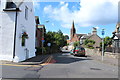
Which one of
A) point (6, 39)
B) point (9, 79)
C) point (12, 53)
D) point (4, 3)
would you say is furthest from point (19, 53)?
point (9, 79)

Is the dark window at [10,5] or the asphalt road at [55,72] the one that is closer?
the asphalt road at [55,72]

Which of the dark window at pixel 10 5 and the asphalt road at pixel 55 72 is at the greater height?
the dark window at pixel 10 5

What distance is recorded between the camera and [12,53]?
12719mm

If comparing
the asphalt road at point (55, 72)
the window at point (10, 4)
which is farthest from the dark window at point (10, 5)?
the asphalt road at point (55, 72)

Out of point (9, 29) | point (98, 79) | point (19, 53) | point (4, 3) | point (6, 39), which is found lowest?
point (98, 79)

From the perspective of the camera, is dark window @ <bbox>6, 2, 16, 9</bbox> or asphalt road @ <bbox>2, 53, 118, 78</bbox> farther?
dark window @ <bbox>6, 2, 16, 9</bbox>

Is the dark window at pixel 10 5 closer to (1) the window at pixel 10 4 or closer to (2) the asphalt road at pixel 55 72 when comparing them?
(1) the window at pixel 10 4

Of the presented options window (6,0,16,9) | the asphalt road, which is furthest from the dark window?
the asphalt road

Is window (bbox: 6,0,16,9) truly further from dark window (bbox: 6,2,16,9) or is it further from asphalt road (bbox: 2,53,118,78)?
asphalt road (bbox: 2,53,118,78)

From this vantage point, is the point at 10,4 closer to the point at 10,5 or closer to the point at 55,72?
the point at 10,5

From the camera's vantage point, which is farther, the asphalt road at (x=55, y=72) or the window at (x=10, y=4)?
the window at (x=10, y=4)

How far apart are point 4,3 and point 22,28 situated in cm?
305

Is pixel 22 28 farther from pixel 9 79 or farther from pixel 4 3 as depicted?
pixel 9 79

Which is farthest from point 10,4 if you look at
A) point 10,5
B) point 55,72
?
point 55,72
